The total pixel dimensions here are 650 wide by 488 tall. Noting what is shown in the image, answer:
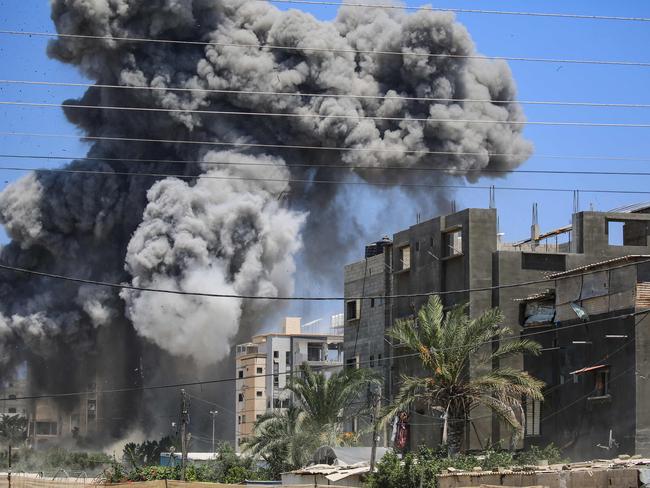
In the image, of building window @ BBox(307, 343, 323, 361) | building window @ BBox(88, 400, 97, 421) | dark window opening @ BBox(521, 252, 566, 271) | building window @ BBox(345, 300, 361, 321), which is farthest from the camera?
building window @ BBox(307, 343, 323, 361)

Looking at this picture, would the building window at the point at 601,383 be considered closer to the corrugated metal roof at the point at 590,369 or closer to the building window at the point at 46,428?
the corrugated metal roof at the point at 590,369

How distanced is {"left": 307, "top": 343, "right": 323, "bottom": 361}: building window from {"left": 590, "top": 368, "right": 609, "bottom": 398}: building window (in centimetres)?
6403

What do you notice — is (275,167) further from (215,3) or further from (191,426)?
(191,426)

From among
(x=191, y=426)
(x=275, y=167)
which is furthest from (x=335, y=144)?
(x=191, y=426)

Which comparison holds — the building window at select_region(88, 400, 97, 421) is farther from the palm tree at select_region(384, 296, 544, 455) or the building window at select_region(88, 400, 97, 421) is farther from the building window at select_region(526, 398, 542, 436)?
the palm tree at select_region(384, 296, 544, 455)

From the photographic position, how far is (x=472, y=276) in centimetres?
5453

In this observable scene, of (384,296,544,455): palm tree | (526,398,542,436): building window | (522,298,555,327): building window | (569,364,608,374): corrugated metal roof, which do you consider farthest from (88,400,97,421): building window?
(569,364,608,374): corrugated metal roof

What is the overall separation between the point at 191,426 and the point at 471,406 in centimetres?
5250

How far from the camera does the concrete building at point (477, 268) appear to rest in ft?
175

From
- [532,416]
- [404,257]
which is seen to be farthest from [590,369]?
[404,257]

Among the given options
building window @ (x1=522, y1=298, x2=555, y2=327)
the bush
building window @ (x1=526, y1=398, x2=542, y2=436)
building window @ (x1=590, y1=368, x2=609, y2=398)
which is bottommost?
the bush

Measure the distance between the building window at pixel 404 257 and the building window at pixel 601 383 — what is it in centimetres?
1895

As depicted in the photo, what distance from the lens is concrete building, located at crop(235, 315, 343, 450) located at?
106188mm

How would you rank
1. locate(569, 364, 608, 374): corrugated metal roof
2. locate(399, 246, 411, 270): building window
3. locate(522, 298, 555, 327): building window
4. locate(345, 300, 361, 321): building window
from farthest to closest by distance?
1. locate(345, 300, 361, 321): building window
2. locate(399, 246, 411, 270): building window
3. locate(522, 298, 555, 327): building window
4. locate(569, 364, 608, 374): corrugated metal roof
